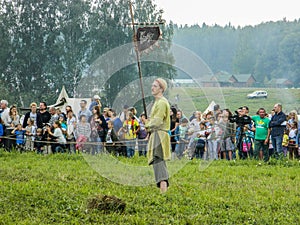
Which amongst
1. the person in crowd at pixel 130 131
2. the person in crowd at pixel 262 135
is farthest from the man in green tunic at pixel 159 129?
the person in crowd at pixel 262 135

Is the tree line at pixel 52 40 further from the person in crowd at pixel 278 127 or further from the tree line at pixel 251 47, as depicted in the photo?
the tree line at pixel 251 47

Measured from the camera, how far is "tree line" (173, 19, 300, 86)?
8888 cm

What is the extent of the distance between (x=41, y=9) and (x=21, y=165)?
3945 centimetres

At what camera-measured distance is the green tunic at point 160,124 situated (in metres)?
9.84

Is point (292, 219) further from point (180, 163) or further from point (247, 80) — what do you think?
point (247, 80)

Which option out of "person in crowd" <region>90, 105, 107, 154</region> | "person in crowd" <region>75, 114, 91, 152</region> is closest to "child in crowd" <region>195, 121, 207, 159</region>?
"person in crowd" <region>90, 105, 107, 154</region>

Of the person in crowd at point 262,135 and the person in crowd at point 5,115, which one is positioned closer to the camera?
the person in crowd at point 262,135

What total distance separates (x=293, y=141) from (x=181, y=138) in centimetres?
361

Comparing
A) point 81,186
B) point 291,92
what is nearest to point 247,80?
point 291,92

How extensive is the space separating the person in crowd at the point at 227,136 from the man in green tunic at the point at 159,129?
762cm

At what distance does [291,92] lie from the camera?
75.1 meters

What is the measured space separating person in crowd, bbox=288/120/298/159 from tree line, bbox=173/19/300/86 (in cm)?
6572

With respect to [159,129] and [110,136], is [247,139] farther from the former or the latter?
[159,129]

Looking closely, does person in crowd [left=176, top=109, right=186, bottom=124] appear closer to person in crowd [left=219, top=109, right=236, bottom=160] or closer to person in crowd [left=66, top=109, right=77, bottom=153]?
person in crowd [left=219, top=109, right=236, bottom=160]
